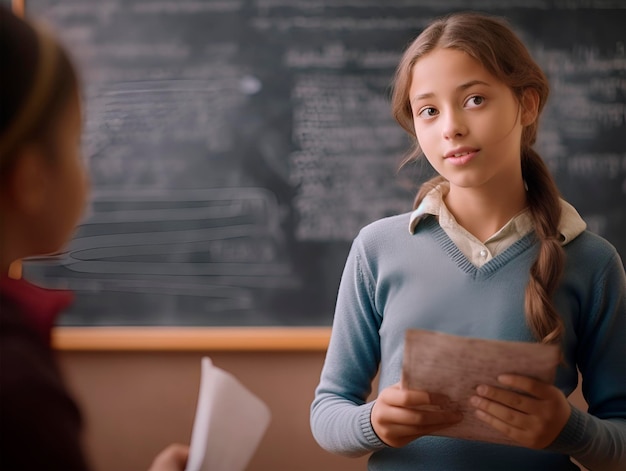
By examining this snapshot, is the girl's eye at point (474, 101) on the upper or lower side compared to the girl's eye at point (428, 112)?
upper

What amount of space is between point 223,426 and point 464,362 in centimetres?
35

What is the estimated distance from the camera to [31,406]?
0.61 metres

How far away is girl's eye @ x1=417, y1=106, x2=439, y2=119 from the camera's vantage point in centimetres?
120

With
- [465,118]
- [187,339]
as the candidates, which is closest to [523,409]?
[465,118]

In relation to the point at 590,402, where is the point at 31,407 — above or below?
above

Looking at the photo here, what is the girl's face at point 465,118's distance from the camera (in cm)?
116

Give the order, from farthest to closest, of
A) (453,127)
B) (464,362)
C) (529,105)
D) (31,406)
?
1. (529,105)
2. (453,127)
3. (464,362)
4. (31,406)

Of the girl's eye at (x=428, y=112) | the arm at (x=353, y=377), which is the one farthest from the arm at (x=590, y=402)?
the girl's eye at (x=428, y=112)

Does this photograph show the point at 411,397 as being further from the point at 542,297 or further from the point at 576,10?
the point at 576,10

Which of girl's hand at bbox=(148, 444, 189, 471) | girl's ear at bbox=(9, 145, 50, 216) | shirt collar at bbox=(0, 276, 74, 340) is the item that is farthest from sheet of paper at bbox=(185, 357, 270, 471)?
girl's ear at bbox=(9, 145, 50, 216)

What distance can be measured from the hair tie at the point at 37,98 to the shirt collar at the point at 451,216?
773 millimetres

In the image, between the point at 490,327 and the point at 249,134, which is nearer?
the point at 490,327

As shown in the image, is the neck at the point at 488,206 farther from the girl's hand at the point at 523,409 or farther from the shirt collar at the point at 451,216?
the girl's hand at the point at 523,409

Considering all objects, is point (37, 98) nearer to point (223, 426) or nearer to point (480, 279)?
point (223, 426)
